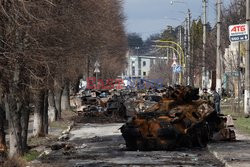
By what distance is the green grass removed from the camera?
20.1 m

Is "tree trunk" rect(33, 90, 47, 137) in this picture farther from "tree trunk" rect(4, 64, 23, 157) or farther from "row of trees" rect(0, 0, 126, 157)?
"tree trunk" rect(4, 64, 23, 157)

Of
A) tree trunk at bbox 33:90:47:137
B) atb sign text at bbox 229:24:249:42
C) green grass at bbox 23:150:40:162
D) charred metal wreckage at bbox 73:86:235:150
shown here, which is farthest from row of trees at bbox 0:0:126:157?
atb sign text at bbox 229:24:249:42

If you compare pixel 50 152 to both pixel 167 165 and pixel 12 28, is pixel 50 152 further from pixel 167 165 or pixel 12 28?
pixel 12 28

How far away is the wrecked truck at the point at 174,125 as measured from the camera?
21.8 meters

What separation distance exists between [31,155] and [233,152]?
19.6 feet

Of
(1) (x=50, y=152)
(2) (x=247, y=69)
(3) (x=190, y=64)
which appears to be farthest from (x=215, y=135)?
(3) (x=190, y=64)

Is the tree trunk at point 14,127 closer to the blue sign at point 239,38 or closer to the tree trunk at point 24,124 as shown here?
the tree trunk at point 24,124

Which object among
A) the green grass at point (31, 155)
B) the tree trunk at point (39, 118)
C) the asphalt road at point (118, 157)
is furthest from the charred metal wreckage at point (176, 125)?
the tree trunk at point (39, 118)

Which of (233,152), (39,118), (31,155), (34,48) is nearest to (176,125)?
(233,152)

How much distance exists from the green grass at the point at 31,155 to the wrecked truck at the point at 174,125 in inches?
110

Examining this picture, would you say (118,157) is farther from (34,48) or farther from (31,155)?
(34,48)

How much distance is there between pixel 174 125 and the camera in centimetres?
2181

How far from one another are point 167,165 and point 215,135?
24.0 feet

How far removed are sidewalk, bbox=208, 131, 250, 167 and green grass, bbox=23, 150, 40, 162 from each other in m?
5.17
